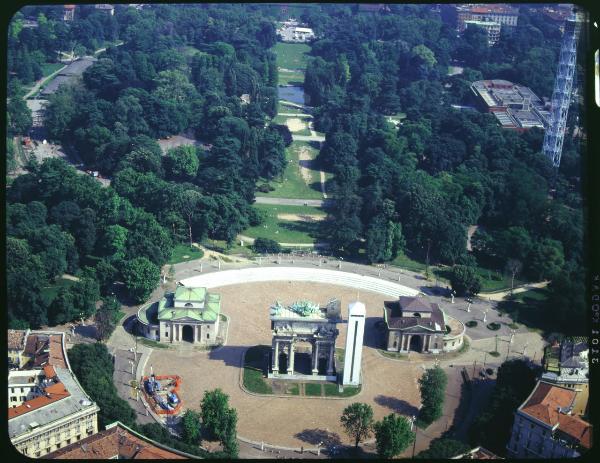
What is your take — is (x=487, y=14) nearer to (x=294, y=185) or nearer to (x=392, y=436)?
(x=294, y=185)

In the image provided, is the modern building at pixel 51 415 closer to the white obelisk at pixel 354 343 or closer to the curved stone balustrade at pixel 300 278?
the white obelisk at pixel 354 343

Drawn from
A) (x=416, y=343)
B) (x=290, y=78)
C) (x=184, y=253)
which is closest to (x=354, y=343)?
(x=416, y=343)

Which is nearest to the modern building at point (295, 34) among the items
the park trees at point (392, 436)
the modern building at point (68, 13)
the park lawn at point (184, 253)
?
the modern building at point (68, 13)

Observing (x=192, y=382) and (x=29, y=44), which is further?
(x=29, y=44)

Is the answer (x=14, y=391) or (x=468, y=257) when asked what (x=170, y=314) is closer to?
(x=14, y=391)

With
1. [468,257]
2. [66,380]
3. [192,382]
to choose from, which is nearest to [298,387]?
[192,382]
